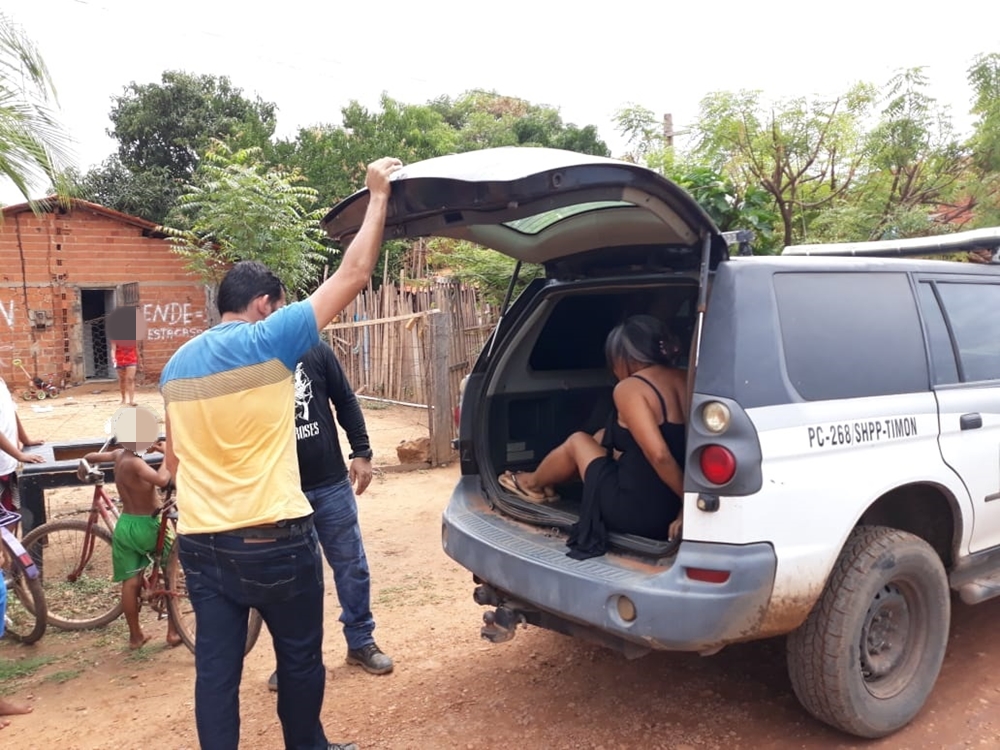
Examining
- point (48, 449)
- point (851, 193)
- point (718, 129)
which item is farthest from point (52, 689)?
point (851, 193)

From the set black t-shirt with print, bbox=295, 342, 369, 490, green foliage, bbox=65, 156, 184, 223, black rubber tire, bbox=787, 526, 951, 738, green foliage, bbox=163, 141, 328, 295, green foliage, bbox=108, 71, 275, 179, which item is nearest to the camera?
black rubber tire, bbox=787, 526, 951, 738

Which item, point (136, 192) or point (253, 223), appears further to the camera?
point (136, 192)

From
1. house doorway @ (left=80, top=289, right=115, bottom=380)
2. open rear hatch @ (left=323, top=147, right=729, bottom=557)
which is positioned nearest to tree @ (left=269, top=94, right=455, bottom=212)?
house doorway @ (left=80, top=289, right=115, bottom=380)

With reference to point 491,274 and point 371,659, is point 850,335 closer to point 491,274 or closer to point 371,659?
point 371,659

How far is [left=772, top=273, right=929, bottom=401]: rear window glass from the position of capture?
118 inches

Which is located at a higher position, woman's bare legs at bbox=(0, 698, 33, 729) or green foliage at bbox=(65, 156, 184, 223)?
green foliage at bbox=(65, 156, 184, 223)

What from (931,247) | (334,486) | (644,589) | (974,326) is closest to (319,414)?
(334,486)

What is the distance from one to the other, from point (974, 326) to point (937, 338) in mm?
393

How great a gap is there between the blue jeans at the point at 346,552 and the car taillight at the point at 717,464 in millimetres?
1833

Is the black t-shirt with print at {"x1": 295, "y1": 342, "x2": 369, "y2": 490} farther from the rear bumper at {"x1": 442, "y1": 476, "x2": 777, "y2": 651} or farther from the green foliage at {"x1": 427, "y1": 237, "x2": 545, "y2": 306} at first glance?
the green foliage at {"x1": 427, "y1": 237, "x2": 545, "y2": 306}

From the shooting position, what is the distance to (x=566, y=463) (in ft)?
12.3

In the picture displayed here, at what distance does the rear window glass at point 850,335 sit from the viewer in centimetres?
299

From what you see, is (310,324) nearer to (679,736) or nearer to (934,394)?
(679,736)

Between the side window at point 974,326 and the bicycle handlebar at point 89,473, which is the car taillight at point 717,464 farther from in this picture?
the bicycle handlebar at point 89,473
